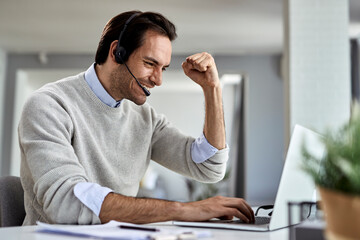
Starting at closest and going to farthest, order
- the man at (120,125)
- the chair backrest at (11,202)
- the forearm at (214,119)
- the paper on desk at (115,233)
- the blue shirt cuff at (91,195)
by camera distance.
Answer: the paper on desk at (115,233) < the blue shirt cuff at (91,195) < the man at (120,125) < the chair backrest at (11,202) < the forearm at (214,119)

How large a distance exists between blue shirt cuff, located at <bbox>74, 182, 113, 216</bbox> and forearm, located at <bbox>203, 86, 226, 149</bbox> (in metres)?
0.49

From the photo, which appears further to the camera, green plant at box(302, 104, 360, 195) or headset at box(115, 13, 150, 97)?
headset at box(115, 13, 150, 97)

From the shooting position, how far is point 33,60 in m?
6.47

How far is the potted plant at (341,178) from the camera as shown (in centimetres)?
39

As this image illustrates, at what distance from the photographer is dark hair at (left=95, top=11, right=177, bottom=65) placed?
1426 millimetres

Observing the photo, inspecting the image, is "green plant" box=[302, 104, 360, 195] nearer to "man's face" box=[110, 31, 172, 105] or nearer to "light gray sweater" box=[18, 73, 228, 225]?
"light gray sweater" box=[18, 73, 228, 225]

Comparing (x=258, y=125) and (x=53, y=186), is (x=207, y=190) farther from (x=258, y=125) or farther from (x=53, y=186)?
(x=53, y=186)

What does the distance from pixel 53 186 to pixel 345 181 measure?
0.73m

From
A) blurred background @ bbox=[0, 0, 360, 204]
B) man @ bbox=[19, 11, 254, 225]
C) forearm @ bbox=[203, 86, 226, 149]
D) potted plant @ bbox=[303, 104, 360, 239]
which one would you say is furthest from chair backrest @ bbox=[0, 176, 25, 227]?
blurred background @ bbox=[0, 0, 360, 204]

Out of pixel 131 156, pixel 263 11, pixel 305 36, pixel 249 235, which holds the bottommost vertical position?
pixel 249 235

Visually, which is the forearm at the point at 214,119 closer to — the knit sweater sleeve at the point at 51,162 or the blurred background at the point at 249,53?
the knit sweater sleeve at the point at 51,162

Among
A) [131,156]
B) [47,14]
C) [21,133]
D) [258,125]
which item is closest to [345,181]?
[21,133]

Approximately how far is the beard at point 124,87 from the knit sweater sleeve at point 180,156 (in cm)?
14

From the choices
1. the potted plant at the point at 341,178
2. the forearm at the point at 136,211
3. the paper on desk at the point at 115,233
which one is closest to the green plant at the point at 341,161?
the potted plant at the point at 341,178
